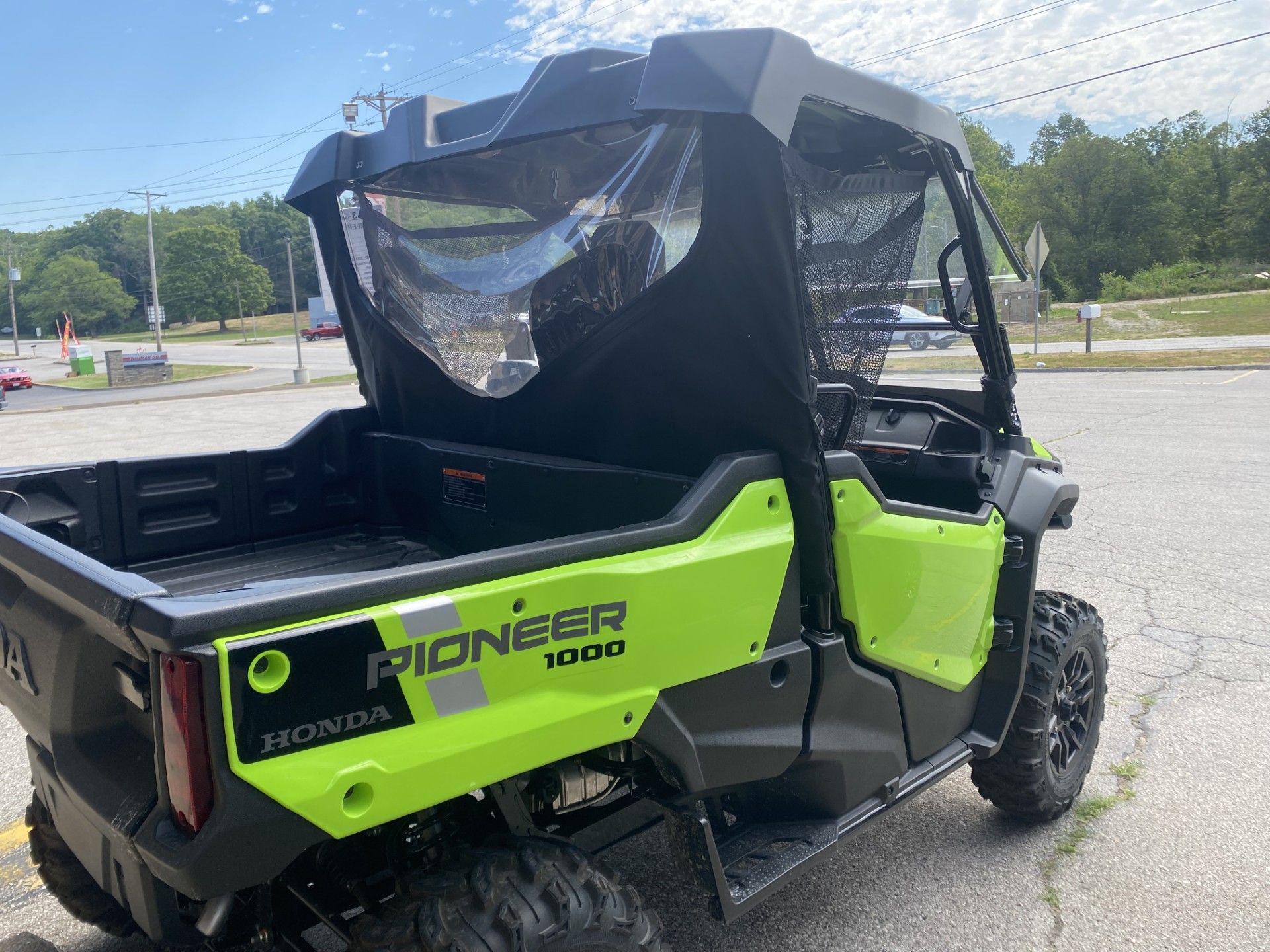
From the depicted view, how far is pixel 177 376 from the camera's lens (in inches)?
1483

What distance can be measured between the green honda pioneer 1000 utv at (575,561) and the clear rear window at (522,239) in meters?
0.01

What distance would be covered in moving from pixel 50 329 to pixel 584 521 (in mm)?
119893

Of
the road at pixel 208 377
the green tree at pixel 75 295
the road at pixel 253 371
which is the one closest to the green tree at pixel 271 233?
the green tree at pixel 75 295

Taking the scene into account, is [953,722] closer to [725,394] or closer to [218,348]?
[725,394]

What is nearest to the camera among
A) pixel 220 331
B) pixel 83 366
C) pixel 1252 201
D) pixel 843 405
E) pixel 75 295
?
pixel 843 405

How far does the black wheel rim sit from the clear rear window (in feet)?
6.49

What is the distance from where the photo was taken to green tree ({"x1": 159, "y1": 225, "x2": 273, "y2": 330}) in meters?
94.5

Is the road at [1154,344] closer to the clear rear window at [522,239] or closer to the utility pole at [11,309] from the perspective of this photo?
the clear rear window at [522,239]

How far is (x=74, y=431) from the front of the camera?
17328mm

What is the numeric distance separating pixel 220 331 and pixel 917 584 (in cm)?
9869

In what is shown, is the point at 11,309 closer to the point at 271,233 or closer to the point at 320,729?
the point at 271,233

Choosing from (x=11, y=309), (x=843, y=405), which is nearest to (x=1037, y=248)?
(x=843, y=405)

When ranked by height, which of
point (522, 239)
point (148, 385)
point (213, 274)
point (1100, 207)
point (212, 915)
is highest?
point (1100, 207)

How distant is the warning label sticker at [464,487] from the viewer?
3.15 metres
